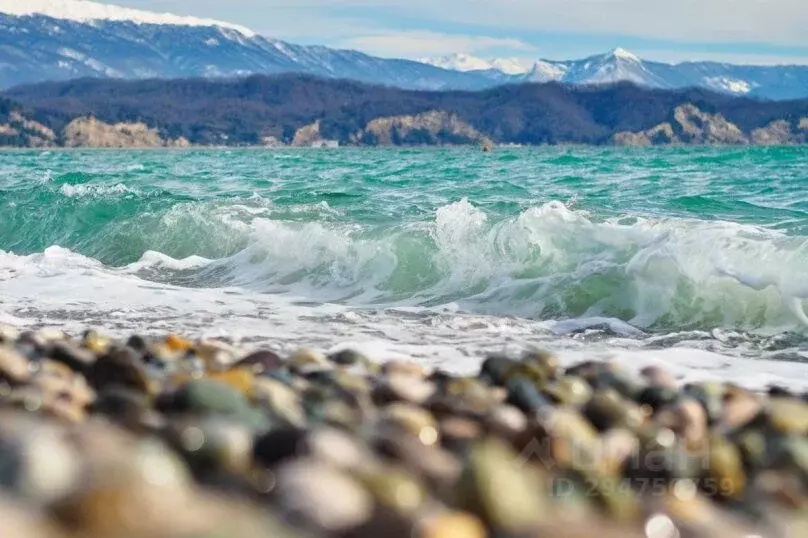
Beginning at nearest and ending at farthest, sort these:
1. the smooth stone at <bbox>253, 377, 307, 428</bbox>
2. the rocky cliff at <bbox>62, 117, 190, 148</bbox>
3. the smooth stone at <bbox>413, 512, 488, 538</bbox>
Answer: the smooth stone at <bbox>413, 512, 488, 538</bbox> → the smooth stone at <bbox>253, 377, 307, 428</bbox> → the rocky cliff at <bbox>62, 117, 190, 148</bbox>

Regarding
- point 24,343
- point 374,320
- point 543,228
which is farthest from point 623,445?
point 543,228

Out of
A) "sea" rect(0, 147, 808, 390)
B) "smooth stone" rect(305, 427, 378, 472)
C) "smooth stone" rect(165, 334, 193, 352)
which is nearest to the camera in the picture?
"smooth stone" rect(305, 427, 378, 472)

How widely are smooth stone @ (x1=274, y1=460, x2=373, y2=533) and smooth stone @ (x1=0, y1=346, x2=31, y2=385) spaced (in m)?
1.96

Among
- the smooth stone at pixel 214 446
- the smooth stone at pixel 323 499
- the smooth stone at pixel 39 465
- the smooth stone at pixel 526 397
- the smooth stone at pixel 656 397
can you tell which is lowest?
the smooth stone at pixel 656 397

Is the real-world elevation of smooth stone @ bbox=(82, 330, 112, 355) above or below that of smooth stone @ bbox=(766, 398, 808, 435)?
below

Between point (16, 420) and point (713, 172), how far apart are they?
28.5 metres

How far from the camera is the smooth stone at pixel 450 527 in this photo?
2.11 meters

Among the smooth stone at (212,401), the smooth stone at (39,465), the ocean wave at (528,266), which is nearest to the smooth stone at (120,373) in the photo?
the smooth stone at (212,401)

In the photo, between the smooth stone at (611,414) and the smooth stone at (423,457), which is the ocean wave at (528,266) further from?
Answer: the smooth stone at (423,457)

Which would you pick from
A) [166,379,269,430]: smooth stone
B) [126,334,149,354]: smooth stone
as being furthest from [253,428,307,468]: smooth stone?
[126,334,149,354]: smooth stone

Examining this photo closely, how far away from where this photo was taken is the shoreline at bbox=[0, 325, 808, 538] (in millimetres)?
2059

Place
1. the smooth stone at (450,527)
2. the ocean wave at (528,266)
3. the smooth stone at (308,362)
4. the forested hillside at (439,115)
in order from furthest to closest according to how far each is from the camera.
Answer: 1. the forested hillside at (439,115)
2. the ocean wave at (528,266)
3. the smooth stone at (308,362)
4. the smooth stone at (450,527)

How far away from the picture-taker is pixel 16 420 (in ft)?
8.75

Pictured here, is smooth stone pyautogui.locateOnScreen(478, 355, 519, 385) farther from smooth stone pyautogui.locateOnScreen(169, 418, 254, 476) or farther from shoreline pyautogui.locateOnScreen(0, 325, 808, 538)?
smooth stone pyautogui.locateOnScreen(169, 418, 254, 476)
